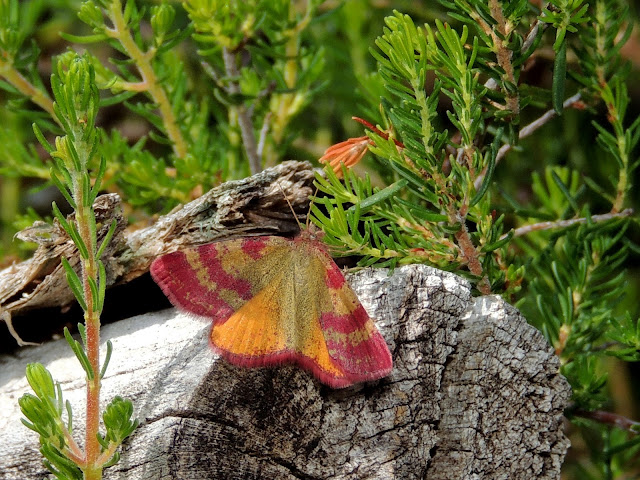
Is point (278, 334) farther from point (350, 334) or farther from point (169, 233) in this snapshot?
point (169, 233)

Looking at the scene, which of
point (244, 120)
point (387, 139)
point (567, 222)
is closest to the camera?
→ point (387, 139)

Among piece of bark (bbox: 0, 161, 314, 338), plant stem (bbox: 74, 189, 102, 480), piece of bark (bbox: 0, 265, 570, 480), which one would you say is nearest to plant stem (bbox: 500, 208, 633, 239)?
piece of bark (bbox: 0, 265, 570, 480)

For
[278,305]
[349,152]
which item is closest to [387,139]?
[349,152]

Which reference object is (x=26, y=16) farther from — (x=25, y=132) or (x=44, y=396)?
(x=44, y=396)

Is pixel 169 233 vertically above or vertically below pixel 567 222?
above

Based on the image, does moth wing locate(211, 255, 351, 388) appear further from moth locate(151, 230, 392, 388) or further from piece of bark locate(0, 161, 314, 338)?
piece of bark locate(0, 161, 314, 338)

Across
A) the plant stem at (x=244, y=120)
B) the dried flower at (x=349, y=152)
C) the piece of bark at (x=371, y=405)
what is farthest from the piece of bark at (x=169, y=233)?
the plant stem at (x=244, y=120)
